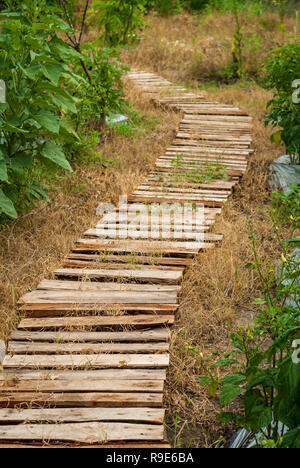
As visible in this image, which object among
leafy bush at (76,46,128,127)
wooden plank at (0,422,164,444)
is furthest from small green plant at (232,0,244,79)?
wooden plank at (0,422,164,444)

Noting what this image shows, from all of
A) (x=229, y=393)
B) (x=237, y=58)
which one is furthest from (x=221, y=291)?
(x=237, y=58)

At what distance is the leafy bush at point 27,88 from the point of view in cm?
362

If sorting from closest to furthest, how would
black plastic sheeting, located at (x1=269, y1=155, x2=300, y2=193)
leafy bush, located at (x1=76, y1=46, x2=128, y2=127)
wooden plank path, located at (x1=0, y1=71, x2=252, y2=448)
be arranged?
wooden plank path, located at (x1=0, y1=71, x2=252, y2=448), black plastic sheeting, located at (x1=269, y1=155, x2=300, y2=193), leafy bush, located at (x1=76, y1=46, x2=128, y2=127)

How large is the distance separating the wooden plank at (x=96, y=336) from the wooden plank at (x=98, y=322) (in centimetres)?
6

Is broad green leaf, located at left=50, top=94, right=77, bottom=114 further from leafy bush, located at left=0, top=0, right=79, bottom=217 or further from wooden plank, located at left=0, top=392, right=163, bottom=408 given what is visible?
wooden plank, located at left=0, top=392, right=163, bottom=408

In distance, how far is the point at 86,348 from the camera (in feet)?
9.30

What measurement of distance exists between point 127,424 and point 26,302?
1209 millimetres

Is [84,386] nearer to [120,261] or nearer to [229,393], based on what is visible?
[229,393]

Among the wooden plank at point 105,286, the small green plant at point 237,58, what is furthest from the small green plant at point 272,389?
the small green plant at point 237,58

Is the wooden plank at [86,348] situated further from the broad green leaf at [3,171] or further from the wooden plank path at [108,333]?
the broad green leaf at [3,171]

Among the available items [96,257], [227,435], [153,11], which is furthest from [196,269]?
[153,11]

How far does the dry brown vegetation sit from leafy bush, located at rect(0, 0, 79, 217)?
1.36ft

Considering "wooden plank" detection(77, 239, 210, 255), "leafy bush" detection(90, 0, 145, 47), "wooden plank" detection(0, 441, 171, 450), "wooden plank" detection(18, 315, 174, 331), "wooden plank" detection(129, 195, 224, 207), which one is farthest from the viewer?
"leafy bush" detection(90, 0, 145, 47)

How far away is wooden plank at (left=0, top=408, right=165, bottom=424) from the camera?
2352mm
